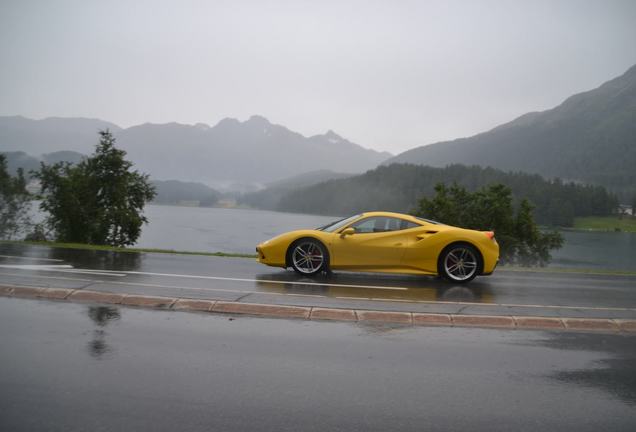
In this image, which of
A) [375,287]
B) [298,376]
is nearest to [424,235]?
[375,287]

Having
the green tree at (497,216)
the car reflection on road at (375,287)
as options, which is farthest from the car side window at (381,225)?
the green tree at (497,216)

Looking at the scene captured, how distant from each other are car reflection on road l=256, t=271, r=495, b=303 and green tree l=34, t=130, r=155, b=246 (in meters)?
25.1

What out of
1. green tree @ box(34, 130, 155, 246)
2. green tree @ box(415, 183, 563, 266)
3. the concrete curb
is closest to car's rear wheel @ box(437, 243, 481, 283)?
the concrete curb

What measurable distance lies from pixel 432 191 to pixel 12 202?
11302 cm

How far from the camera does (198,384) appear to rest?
3.95m

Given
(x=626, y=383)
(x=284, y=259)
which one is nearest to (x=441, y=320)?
(x=626, y=383)

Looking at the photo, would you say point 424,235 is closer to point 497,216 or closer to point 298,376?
point 298,376

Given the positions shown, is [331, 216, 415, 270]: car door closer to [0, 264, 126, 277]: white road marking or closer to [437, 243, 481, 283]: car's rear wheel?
[437, 243, 481, 283]: car's rear wheel

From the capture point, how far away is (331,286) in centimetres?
872

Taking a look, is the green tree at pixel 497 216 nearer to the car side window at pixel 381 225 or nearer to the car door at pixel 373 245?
the car side window at pixel 381 225

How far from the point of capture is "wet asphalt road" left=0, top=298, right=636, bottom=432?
3400mm

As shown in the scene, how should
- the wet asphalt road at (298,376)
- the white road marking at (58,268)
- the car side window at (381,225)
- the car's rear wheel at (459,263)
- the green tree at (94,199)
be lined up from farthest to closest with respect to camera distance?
the green tree at (94,199), the car side window at (381,225), the car's rear wheel at (459,263), the white road marking at (58,268), the wet asphalt road at (298,376)

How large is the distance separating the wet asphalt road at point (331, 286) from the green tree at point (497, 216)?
4042cm

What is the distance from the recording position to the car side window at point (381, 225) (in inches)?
392
